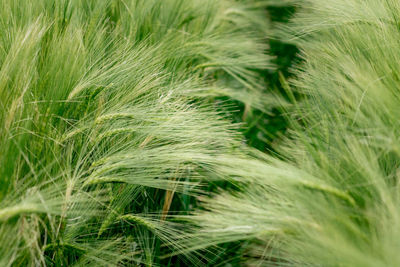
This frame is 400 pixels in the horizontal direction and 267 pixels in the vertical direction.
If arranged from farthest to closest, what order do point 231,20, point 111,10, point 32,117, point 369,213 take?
1. point 231,20
2. point 111,10
3. point 32,117
4. point 369,213

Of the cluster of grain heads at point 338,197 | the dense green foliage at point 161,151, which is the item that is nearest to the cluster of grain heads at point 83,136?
the dense green foliage at point 161,151

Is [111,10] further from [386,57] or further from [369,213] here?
[369,213]

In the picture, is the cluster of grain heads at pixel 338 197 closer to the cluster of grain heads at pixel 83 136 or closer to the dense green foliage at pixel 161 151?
the dense green foliage at pixel 161 151

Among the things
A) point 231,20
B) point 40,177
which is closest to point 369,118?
point 40,177

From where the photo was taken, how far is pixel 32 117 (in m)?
0.75

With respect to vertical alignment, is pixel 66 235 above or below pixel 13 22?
below

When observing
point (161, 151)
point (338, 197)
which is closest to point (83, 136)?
point (161, 151)

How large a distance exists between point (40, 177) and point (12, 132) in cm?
9

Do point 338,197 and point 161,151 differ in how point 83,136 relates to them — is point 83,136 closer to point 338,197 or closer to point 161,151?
point 161,151

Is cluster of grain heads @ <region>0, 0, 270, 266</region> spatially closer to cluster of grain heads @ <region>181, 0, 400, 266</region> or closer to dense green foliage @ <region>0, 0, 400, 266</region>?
dense green foliage @ <region>0, 0, 400, 266</region>

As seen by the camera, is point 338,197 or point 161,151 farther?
point 161,151

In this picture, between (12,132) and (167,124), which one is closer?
(12,132)

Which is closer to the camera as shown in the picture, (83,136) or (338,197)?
(338,197)

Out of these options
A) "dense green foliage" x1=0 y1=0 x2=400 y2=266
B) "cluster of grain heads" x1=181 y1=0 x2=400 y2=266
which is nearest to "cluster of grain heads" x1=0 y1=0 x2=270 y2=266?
"dense green foliage" x1=0 y1=0 x2=400 y2=266
